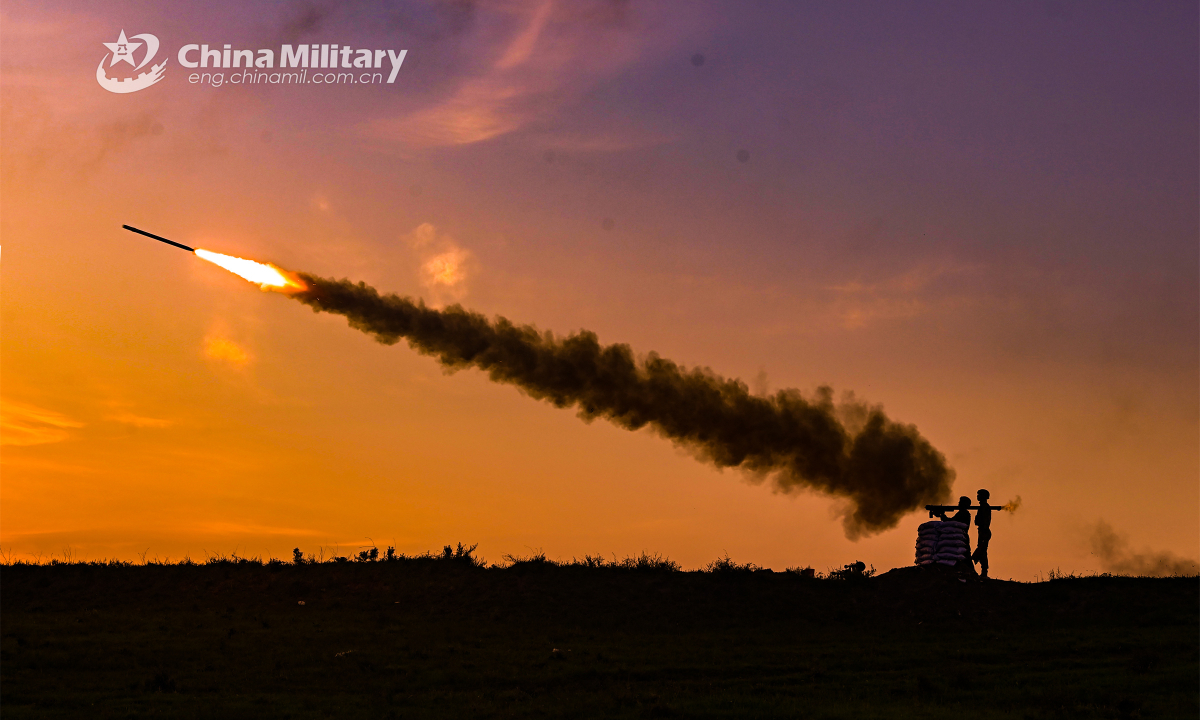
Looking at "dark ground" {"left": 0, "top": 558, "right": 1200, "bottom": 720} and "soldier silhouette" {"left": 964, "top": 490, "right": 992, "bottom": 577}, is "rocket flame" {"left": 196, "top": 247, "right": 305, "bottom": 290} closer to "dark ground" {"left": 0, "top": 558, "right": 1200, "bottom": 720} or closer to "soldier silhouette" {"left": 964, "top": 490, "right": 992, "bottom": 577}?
"dark ground" {"left": 0, "top": 558, "right": 1200, "bottom": 720}

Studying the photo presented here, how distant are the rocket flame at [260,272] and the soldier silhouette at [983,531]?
28.7m

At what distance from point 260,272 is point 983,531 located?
101 ft

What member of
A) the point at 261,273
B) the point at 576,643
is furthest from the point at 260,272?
the point at 576,643

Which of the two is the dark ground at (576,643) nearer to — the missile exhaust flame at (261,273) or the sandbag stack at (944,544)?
the sandbag stack at (944,544)

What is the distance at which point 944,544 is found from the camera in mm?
42250

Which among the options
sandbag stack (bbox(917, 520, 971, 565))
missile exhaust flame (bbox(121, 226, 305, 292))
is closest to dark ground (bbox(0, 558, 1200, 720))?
sandbag stack (bbox(917, 520, 971, 565))

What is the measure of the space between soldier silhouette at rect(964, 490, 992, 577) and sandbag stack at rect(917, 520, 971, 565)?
178 centimetres

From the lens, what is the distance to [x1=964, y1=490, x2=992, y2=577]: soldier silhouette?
43.9 metres

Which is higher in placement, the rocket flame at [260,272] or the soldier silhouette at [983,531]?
the rocket flame at [260,272]

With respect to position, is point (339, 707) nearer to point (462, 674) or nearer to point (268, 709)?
point (268, 709)

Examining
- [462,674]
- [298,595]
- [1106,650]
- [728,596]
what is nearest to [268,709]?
[462,674]

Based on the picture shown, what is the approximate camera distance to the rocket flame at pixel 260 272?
133ft

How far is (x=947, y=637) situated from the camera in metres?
34.8

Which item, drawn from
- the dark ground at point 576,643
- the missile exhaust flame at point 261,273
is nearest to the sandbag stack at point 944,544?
the dark ground at point 576,643
